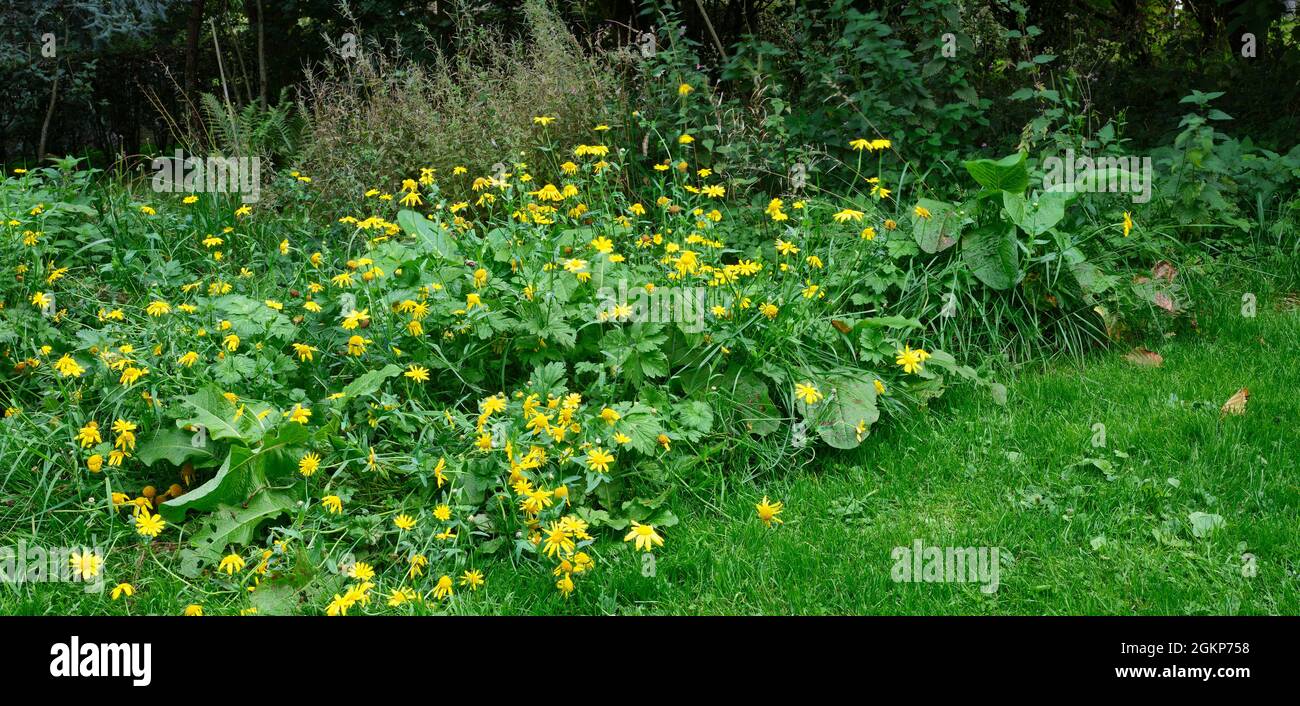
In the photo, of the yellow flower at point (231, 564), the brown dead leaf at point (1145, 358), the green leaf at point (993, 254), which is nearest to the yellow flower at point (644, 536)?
the yellow flower at point (231, 564)

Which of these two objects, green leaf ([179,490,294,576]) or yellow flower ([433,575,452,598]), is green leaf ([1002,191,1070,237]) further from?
green leaf ([179,490,294,576])

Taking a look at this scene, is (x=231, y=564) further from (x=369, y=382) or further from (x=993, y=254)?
(x=993, y=254)

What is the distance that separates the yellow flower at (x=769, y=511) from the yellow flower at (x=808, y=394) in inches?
15.8

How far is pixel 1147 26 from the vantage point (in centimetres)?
806

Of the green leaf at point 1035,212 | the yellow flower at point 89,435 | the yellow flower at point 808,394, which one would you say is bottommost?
the yellow flower at point 89,435

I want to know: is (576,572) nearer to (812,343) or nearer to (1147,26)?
(812,343)

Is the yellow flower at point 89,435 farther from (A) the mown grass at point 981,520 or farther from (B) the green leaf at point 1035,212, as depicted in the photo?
(B) the green leaf at point 1035,212

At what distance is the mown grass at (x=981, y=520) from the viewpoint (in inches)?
116

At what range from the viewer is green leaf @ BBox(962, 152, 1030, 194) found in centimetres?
435

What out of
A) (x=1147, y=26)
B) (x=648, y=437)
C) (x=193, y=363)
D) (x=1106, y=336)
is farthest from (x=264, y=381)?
(x=1147, y=26)

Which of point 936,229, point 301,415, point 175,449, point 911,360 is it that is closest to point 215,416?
point 175,449

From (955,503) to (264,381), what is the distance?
245 centimetres

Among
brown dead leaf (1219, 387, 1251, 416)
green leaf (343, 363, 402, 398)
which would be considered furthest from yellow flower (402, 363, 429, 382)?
brown dead leaf (1219, 387, 1251, 416)
